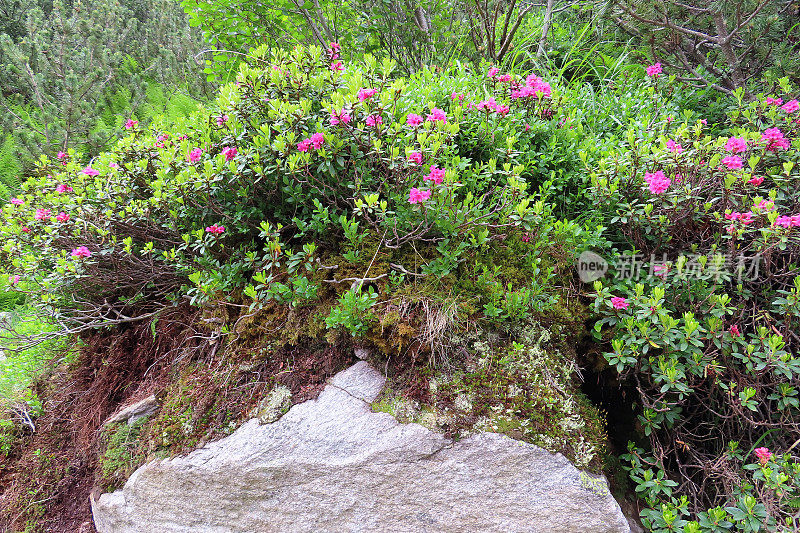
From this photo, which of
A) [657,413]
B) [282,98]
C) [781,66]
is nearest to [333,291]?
[282,98]

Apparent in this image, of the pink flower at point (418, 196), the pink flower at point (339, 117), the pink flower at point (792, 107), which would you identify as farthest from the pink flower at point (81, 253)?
the pink flower at point (792, 107)

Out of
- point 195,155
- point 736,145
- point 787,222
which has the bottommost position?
point 195,155

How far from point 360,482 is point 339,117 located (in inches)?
65.5

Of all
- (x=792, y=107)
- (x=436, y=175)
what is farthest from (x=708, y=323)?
(x=792, y=107)

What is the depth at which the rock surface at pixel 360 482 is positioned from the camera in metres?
1.81

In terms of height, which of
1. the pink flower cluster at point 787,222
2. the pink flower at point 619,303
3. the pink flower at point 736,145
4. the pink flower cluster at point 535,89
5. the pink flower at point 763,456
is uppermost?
the pink flower cluster at point 535,89

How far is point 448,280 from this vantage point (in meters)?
2.25

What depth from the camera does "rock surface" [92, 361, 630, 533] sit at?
5.95ft

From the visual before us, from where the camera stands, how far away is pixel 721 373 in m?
1.96

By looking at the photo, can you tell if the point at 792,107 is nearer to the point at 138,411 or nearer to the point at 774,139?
the point at 774,139

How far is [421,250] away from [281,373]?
934 millimetres

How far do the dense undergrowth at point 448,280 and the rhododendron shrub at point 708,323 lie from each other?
0.05ft

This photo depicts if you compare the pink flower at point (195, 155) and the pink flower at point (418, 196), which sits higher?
the pink flower at point (418, 196)

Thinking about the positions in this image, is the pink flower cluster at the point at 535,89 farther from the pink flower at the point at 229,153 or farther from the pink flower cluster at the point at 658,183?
the pink flower at the point at 229,153
